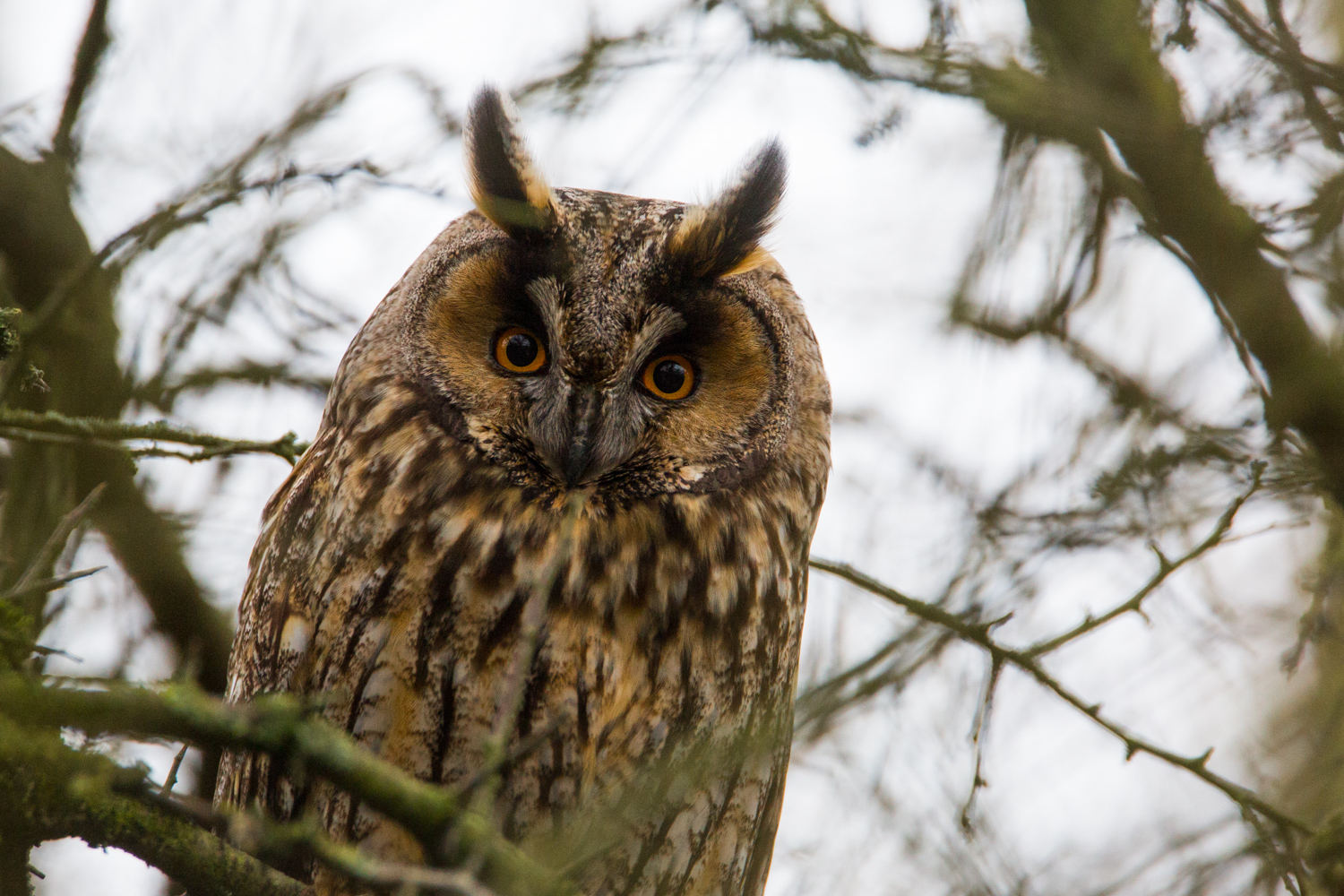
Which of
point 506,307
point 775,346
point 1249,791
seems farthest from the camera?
point 775,346

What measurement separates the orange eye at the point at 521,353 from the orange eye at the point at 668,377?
0.81 feet

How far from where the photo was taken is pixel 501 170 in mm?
2744

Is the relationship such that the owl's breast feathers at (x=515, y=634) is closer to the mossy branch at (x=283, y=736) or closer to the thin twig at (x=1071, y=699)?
the thin twig at (x=1071, y=699)

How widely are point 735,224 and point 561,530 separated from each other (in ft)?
2.96

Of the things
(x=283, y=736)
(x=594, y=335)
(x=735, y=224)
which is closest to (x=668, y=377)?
(x=594, y=335)

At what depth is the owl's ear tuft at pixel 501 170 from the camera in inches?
103

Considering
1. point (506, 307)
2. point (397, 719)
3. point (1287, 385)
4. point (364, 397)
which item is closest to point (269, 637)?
point (397, 719)

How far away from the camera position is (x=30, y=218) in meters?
2.64

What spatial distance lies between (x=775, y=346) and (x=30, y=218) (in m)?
1.77

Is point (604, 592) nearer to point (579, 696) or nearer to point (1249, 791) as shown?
point (579, 696)

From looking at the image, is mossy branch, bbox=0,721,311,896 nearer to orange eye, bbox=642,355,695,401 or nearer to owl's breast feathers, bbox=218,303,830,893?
owl's breast feathers, bbox=218,303,830,893

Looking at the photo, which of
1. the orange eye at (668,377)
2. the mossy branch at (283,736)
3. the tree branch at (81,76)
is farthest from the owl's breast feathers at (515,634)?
the mossy branch at (283,736)

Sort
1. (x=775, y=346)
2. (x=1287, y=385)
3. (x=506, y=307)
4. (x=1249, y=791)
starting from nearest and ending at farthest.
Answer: (x=1249, y=791) → (x=1287, y=385) → (x=506, y=307) → (x=775, y=346)

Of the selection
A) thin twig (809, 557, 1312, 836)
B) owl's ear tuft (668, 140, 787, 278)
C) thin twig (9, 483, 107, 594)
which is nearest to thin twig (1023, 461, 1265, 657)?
thin twig (809, 557, 1312, 836)
